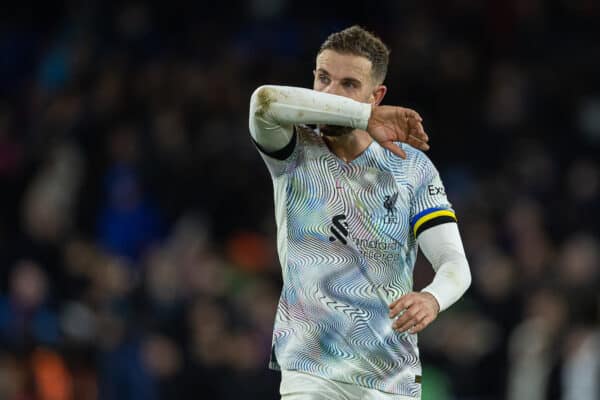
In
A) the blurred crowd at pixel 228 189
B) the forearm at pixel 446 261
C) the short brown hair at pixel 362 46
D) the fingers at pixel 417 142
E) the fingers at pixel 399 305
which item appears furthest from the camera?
the blurred crowd at pixel 228 189

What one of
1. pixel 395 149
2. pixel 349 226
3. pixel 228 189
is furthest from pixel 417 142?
pixel 228 189

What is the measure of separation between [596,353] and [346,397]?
15.4 ft

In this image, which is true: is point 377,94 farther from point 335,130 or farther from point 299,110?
point 299,110

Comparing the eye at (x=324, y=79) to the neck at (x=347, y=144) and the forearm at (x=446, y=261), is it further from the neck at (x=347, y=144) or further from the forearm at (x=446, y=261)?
the forearm at (x=446, y=261)

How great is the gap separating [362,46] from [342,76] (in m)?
0.16

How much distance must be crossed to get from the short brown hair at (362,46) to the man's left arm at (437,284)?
29.1 inches

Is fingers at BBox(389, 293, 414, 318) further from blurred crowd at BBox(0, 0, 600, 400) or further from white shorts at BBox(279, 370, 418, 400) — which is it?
blurred crowd at BBox(0, 0, 600, 400)

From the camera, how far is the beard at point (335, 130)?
5393 mm

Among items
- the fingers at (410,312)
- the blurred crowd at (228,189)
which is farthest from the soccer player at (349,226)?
the blurred crowd at (228,189)

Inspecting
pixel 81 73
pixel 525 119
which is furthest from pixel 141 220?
pixel 525 119

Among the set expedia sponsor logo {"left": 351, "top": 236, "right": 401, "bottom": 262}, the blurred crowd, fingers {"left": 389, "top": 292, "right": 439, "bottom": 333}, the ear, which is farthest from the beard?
the blurred crowd

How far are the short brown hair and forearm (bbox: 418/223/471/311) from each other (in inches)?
28.6

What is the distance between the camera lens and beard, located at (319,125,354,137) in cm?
539

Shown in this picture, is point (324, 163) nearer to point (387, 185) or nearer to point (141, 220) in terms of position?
point (387, 185)
